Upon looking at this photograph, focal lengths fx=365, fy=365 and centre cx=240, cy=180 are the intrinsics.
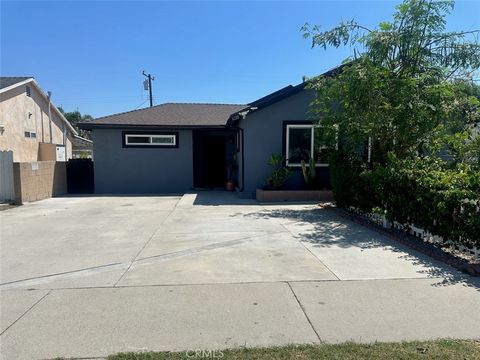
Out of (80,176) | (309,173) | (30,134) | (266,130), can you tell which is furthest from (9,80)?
(309,173)

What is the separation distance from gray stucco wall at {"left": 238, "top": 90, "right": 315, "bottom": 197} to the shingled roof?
117 inches

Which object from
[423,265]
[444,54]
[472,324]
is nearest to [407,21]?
[444,54]

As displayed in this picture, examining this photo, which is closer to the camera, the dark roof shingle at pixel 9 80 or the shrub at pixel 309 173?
the shrub at pixel 309 173

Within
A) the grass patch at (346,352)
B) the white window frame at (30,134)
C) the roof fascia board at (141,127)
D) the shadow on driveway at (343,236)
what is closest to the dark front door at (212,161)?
Answer: the roof fascia board at (141,127)

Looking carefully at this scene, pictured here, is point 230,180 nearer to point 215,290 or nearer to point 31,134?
point 215,290

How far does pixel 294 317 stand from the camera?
3.58m

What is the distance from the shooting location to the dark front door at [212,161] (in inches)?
631

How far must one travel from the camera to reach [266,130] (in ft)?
41.3

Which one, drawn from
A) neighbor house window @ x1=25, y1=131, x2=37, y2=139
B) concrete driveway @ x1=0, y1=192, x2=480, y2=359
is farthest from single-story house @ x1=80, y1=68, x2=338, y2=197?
neighbor house window @ x1=25, y1=131, x2=37, y2=139

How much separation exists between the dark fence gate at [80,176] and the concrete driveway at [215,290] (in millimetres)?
7798

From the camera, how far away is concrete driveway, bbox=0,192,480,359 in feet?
10.7

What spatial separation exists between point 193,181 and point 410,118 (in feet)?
31.3

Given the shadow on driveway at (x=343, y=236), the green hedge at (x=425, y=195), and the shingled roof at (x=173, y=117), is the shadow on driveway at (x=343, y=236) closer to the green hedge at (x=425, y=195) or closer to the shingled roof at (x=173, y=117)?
the green hedge at (x=425, y=195)

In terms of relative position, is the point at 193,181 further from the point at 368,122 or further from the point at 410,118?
the point at 410,118
